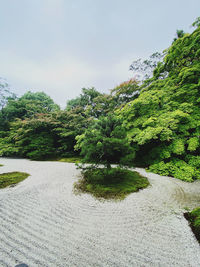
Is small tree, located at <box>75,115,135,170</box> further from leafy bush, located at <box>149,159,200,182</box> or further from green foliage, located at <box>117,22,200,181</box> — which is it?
leafy bush, located at <box>149,159,200,182</box>

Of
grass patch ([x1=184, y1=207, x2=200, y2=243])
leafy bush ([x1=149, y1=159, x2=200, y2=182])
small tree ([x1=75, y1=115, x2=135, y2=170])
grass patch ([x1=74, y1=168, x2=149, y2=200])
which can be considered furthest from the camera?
leafy bush ([x1=149, y1=159, x2=200, y2=182])

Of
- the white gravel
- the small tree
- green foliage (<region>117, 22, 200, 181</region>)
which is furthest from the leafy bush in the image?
the small tree

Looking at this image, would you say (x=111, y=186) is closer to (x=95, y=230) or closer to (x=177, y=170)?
(x=95, y=230)

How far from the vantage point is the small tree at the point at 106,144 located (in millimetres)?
3547

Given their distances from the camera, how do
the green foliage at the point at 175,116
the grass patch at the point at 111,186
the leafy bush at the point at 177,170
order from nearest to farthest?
1. the grass patch at the point at 111,186
2. the leafy bush at the point at 177,170
3. the green foliage at the point at 175,116

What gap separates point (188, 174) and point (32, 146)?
35.7 ft

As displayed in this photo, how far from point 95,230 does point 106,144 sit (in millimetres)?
2124

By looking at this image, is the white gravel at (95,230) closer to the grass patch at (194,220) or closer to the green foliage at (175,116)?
the grass patch at (194,220)

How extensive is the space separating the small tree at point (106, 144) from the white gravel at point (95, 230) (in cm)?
121

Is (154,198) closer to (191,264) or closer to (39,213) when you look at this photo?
(191,264)

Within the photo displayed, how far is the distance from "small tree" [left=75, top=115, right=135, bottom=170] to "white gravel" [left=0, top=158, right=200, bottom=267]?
1.21m

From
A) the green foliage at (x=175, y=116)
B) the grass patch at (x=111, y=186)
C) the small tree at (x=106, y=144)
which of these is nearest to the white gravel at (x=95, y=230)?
the grass patch at (x=111, y=186)

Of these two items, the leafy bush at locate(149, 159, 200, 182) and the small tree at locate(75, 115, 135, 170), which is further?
the leafy bush at locate(149, 159, 200, 182)

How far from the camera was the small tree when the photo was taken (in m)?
3.55
